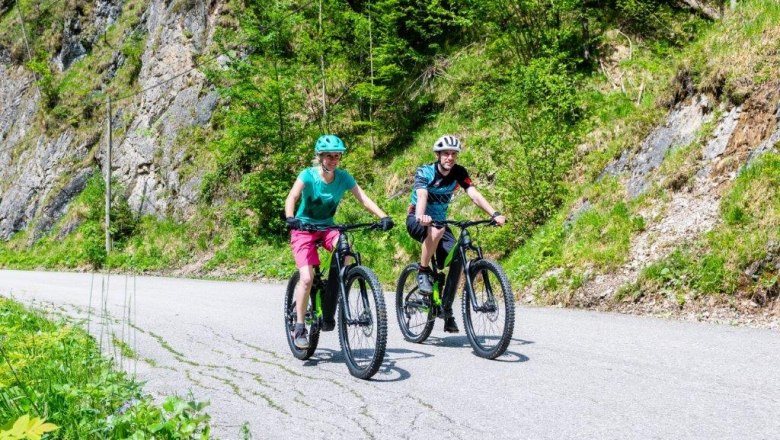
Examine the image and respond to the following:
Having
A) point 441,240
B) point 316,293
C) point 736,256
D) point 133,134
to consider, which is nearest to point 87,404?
point 316,293

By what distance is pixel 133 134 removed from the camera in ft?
106

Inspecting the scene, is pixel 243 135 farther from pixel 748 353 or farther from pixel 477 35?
pixel 748 353

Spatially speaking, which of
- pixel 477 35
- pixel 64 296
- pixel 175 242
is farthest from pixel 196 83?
pixel 64 296

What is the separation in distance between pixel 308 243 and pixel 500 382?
2.31 m

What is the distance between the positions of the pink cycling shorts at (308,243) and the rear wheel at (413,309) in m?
1.31

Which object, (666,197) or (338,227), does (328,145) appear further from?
(666,197)

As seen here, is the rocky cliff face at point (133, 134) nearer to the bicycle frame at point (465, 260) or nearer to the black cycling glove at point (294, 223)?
the bicycle frame at point (465, 260)

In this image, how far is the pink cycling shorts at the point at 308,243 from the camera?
21.3 feet

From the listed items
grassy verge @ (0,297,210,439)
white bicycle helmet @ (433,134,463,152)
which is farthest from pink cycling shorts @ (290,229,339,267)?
grassy verge @ (0,297,210,439)

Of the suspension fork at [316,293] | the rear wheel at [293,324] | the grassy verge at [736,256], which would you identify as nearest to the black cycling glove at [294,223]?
the suspension fork at [316,293]

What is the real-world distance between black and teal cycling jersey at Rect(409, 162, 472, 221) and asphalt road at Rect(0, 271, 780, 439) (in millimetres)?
1535

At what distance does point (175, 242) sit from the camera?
25391 mm

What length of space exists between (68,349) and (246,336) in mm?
2575

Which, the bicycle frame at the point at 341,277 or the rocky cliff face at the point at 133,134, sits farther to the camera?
the rocky cliff face at the point at 133,134
